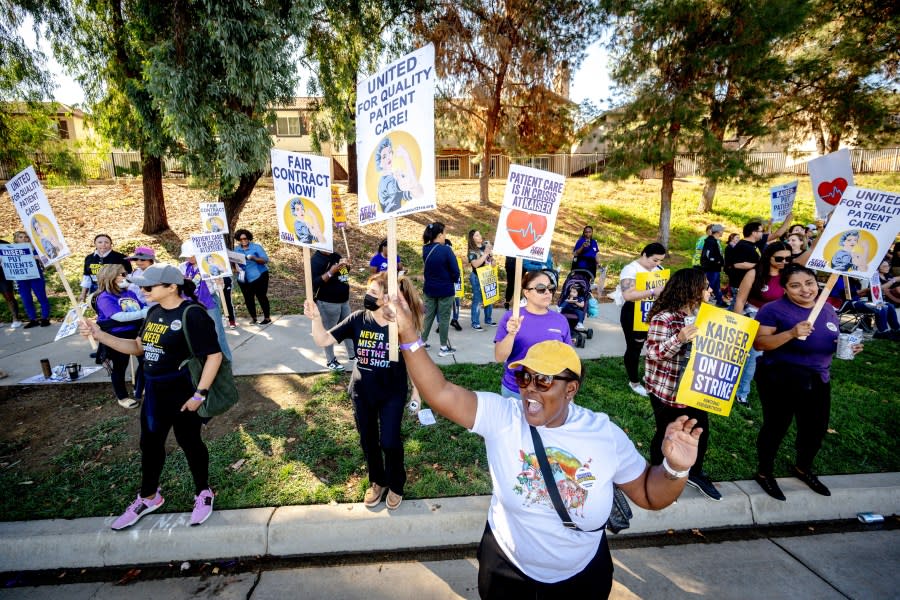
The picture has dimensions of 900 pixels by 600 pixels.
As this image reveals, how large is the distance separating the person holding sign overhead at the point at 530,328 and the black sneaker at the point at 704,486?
1.77 metres

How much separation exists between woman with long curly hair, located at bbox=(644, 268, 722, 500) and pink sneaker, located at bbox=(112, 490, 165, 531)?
4.36m

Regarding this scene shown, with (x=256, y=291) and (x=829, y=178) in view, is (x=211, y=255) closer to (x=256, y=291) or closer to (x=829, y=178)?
(x=256, y=291)

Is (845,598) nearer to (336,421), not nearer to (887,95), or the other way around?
(336,421)

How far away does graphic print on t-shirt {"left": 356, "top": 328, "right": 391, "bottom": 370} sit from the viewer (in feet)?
12.0

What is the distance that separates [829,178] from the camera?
575 centimetres

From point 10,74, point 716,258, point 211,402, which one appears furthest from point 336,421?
point 10,74

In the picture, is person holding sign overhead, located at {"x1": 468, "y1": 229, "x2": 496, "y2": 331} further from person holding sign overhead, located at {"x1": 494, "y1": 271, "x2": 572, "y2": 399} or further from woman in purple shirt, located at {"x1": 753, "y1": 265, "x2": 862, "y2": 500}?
woman in purple shirt, located at {"x1": 753, "y1": 265, "x2": 862, "y2": 500}

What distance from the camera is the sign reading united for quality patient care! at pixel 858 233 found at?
396 cm

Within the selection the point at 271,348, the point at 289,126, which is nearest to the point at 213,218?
the point at 271,348

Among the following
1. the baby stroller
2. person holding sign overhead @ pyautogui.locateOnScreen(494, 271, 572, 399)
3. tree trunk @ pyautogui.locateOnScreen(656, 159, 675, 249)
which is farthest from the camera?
tree trunk @ pyautogui.locateOnScreen(656, 159, 675, 249)

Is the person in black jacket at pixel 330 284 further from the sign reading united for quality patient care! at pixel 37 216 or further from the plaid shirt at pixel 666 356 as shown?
the plaid shirt at pixel 666 356

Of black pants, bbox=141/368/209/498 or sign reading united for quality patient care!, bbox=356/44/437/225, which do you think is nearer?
sign reading united for quality patient care!, bbox=356/44/437/225

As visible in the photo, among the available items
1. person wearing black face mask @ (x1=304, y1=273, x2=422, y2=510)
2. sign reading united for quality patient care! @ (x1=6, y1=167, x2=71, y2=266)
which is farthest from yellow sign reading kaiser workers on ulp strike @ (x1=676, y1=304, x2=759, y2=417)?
sign reading united for quality patient care! @ (x1=6, y1=167, x2=71, y2=266)

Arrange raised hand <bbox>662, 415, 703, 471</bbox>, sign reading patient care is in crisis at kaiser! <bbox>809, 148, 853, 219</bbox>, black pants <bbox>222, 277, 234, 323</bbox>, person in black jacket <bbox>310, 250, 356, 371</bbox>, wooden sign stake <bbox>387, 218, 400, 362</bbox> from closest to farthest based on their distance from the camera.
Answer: raised hand <bbox>662, 415, 703, 471</bbox> → wooden sign stake <bbox>387, 218, 400, 362</bbox> → sign reading patient care is in crisis at kaiser! <bbox>809, 148, 853, 219</bbox> → person in black jacket <bbox>310, 250, 356, 371</bbox> → black pants <bbox>222, 277, 234, 323</bbox>
